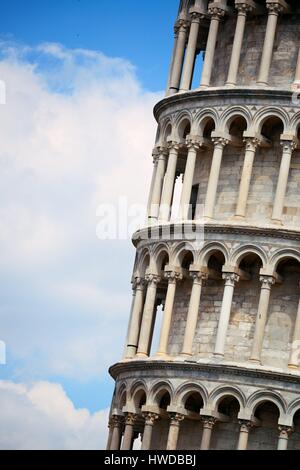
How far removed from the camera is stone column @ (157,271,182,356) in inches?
2162

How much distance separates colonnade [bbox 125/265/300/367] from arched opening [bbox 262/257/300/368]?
1.46 ft

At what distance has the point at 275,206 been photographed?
54.0 m

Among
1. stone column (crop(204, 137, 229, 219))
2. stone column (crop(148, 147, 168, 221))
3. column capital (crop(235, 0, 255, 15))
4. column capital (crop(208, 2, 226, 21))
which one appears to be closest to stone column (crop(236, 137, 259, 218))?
stone column (crop(204, 137, 229, 219))

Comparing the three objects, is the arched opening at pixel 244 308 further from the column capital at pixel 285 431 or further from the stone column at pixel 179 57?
the stone column at pixel 179 57

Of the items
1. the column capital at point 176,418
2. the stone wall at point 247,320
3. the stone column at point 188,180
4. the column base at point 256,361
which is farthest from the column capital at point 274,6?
the column capital at point 176,418

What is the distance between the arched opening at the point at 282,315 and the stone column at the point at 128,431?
489cm

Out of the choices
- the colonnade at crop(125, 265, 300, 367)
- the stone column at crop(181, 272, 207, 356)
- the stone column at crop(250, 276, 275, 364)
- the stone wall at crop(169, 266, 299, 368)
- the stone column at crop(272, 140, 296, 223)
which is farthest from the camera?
the stone column at crop(181, 272, 207, 356)

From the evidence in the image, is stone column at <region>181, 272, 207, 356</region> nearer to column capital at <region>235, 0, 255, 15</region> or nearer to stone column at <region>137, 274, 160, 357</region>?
stone column at <region>137, 274, 160, 357</region>

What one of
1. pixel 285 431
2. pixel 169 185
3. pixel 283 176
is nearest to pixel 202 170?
pixel 169 185

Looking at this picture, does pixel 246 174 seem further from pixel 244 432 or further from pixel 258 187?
pixel 244 432

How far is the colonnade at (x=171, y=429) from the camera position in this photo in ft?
172

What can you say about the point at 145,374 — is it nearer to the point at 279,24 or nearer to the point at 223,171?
the point at 223,171

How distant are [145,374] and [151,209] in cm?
582

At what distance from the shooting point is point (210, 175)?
2181 inches
